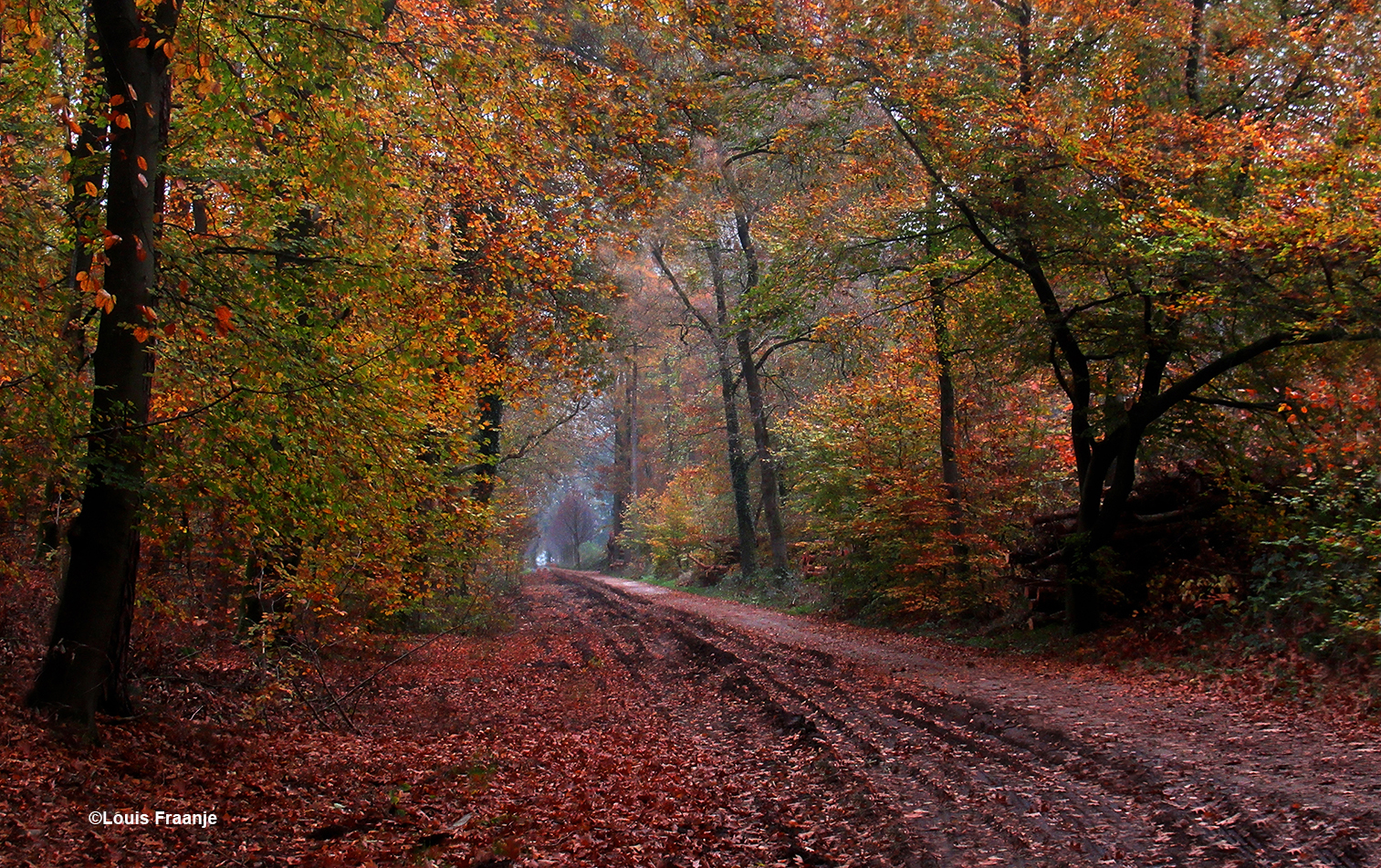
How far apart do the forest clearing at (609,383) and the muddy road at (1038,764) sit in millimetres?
51

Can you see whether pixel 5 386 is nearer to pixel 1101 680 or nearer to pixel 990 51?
pixel 1101 680

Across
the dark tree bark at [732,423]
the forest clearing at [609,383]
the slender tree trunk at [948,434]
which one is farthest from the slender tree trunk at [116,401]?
the dark tree bark at [732,423]

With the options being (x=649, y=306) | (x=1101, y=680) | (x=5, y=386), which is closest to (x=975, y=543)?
(x=1101, y=680)

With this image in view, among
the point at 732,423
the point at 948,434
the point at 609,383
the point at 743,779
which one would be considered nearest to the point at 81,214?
the point at 609,383

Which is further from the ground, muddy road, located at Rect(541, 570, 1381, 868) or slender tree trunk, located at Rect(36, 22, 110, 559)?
slender tree trunk, located at Rect(36, 22, 110, 559)

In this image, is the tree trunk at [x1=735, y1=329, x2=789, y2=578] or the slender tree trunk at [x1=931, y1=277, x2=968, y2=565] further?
the tree trunk at [x1=735, y1=329, x2=789, y2=578]

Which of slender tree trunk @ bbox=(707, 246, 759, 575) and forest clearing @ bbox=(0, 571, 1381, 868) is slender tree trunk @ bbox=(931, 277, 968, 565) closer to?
forest clearing @ bbox=(0, 571, 1381, 868)

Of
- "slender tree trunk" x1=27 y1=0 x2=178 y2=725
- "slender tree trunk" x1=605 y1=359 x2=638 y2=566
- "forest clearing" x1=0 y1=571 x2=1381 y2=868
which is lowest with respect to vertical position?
"forest clearing" x1=0 y1=571 x2=1381 y2=868

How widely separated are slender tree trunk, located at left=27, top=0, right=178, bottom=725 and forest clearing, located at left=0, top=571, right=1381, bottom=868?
44cm

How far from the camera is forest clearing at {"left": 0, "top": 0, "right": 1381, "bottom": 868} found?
514cm

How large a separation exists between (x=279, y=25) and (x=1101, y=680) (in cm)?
991

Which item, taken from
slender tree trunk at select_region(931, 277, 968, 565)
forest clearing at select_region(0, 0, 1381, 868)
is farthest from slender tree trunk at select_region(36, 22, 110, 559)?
slender tree trunk at select_region(931, 277, 968, 565)

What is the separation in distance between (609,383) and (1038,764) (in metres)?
6.10

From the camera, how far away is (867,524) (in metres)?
14.8
